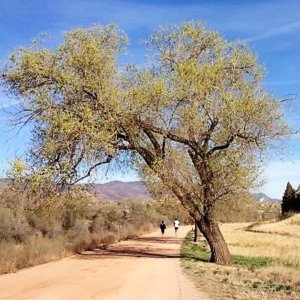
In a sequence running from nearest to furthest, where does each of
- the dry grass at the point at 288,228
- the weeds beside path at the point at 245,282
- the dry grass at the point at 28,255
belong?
the weeds beside path at the point at 245,282
the dry grass at the point at 28,255
the dry grass at the point at 288,228

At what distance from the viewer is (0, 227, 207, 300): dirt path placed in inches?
566

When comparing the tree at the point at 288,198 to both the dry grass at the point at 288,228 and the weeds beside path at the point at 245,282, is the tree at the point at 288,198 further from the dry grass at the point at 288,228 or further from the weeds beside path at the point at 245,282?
the weeds beside path at the point at 245,282

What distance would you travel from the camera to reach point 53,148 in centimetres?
2169

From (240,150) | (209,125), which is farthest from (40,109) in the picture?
(240,150)

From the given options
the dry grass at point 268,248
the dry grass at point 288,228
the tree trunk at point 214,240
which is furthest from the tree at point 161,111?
the dry grass at point 288,228

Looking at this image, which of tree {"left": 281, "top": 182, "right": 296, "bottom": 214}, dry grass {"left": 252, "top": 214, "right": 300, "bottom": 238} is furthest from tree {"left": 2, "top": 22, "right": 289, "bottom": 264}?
tree {"left": 281, "top": 182, "right": 296, "bottom": 214}

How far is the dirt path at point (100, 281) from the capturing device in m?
14.4

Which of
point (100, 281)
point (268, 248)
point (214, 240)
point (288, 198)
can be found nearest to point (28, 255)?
point (100, 281)

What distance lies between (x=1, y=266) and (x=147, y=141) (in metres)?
9.08

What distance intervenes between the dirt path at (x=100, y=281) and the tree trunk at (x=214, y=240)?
76.5 inches

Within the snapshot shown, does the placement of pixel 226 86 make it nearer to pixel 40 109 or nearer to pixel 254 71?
pixel 254 71

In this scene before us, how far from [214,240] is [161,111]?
6660mm

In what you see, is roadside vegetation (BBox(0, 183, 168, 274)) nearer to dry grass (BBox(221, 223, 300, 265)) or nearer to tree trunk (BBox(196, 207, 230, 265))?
tree trunk (BBox(196, 207, 230, 265))

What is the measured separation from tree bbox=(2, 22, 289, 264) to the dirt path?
380 centimetres
